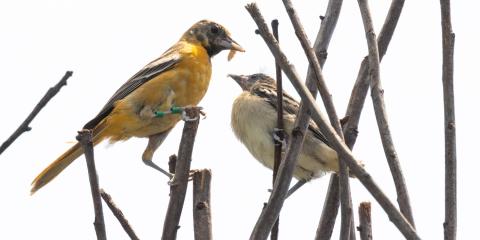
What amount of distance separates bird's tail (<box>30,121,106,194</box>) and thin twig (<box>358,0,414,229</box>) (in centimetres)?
382

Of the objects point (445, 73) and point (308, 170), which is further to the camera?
point (308, 170)

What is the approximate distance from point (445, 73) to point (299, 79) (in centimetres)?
90

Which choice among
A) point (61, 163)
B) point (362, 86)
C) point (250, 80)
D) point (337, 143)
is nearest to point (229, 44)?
point (250, 80)

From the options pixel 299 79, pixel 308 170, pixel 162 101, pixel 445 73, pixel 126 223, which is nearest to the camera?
pixel 299 79

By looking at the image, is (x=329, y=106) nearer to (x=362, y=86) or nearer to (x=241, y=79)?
(x=362, y=86)

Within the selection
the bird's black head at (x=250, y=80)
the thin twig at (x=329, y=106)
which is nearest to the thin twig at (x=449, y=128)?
the thin twig at (x=329, y=106)

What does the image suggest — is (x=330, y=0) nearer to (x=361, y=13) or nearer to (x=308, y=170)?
(x=361, y=13)

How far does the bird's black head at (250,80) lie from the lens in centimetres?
764

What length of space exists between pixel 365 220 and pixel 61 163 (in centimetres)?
390

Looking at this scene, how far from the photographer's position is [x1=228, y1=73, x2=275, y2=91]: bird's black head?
7.64 meters

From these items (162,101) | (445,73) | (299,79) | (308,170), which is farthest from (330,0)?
(162,101)

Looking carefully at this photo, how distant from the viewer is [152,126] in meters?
7.27

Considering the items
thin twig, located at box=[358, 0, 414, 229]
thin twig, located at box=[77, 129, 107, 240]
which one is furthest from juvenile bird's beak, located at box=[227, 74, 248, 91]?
thin twig, located at box=[77, 129, 107, 240]

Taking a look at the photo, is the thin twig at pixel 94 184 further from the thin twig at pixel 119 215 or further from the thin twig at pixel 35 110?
the thin twig at pixel 119 215
